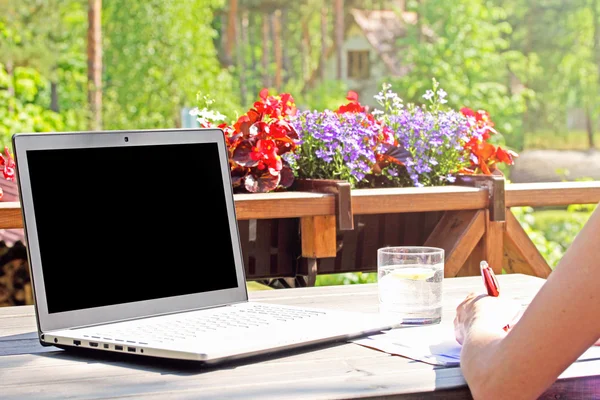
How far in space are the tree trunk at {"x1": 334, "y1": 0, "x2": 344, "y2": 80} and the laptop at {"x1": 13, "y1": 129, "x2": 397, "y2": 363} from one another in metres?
29.2

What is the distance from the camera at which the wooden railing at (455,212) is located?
2.53m

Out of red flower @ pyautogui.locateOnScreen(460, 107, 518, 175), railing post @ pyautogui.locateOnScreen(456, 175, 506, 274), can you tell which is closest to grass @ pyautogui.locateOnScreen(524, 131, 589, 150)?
red flower @ pyautogui.locateOnScreen(460, 107, 518, 175)

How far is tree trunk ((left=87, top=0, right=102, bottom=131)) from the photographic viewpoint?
16.1m

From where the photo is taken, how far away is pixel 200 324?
4.46 feet

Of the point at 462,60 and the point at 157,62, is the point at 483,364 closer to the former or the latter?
the point at 157,62

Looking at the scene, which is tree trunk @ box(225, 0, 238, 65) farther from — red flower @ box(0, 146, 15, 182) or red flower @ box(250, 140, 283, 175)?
red flower @ box(250, 140, 283, 175)

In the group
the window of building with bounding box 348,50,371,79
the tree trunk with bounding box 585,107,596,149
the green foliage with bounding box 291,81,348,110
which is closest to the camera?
the green foliage with bounding box 291,81,348,110

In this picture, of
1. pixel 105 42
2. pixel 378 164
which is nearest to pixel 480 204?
pixel 378 164

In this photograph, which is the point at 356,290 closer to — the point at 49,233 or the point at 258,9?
the point at 49,233

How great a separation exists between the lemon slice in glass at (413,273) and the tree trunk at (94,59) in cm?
1505

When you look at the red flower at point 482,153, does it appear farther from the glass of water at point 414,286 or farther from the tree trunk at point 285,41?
the tree trunk at point 285,41

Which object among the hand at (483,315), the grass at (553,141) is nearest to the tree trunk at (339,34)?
the grass at (553,141)

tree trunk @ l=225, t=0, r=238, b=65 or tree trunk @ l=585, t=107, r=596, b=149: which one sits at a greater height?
tree trunk @ l=225, t=0, r=238, b=65

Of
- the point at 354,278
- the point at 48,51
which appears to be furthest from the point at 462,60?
the point at 354,278
